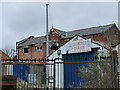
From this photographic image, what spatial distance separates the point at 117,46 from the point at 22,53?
20989 mm

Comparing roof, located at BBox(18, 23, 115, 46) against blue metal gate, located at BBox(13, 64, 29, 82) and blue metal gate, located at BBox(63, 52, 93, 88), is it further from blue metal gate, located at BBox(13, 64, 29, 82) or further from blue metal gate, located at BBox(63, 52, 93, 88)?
blue metal gate, located at BBox(13, 64, 29, 82)

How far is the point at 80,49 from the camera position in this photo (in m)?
13.7

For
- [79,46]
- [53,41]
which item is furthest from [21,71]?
[53,41]

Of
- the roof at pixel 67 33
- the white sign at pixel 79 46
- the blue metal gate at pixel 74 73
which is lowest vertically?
the blue metal gate at pixel 74 73

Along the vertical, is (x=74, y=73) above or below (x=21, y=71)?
below

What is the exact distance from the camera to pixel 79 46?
1389cm

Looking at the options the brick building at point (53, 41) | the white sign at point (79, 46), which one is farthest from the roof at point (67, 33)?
the white sign at point (79, 46)

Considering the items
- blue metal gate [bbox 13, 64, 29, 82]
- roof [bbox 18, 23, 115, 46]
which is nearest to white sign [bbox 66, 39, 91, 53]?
blue metal gate [bbox 13, 64, 29, 82]

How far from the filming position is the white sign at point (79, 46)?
43.4 ft

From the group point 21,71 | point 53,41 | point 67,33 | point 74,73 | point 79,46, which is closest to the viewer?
point 21,71

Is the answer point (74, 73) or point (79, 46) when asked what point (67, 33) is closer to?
point (79, 46)

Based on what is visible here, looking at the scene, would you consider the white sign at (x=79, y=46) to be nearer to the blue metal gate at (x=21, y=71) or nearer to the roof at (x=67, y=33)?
the blue metal gate at (x=21, y=71)

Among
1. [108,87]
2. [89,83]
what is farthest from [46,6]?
[108,87]

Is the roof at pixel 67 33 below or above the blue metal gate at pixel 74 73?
above
